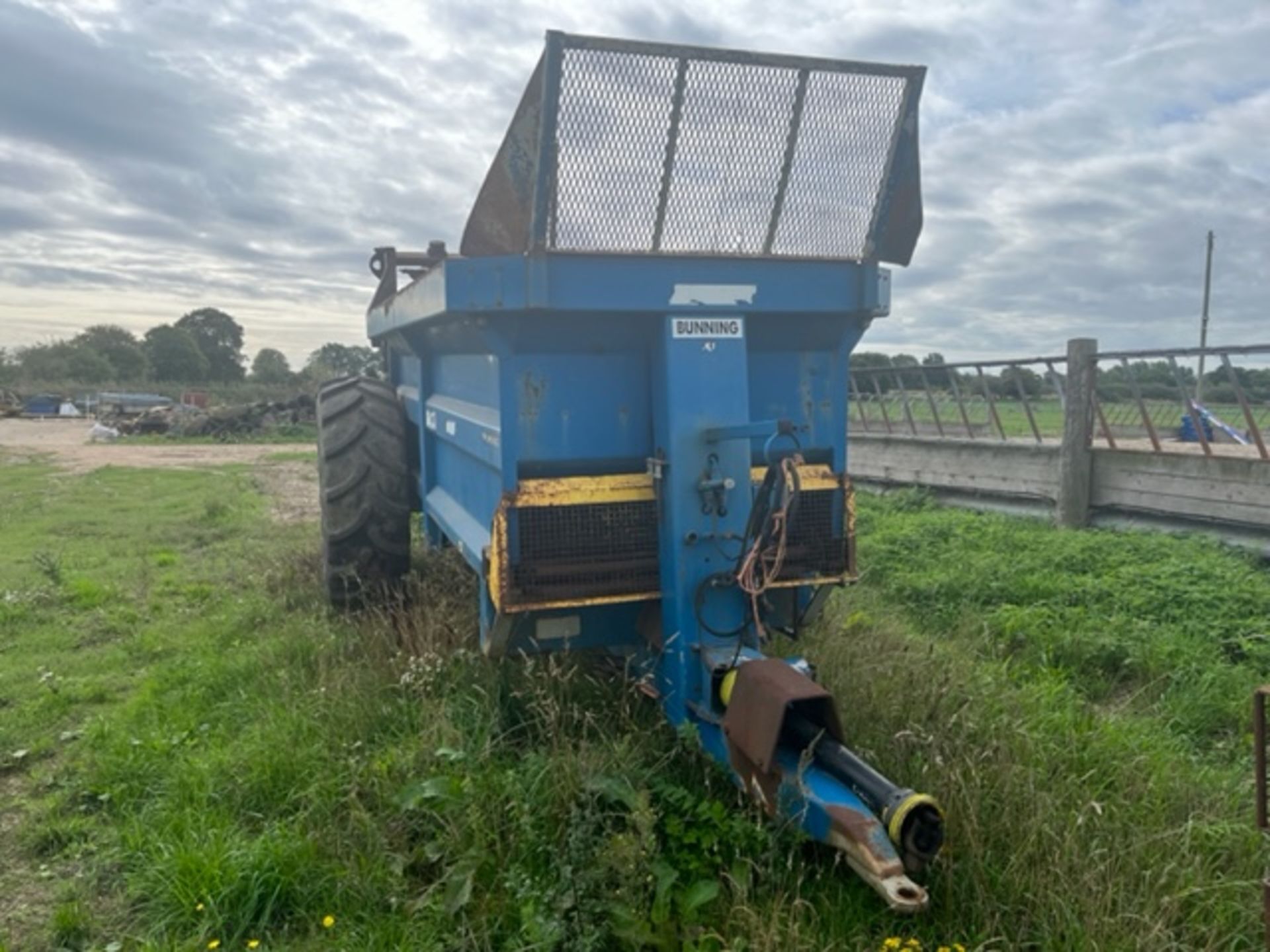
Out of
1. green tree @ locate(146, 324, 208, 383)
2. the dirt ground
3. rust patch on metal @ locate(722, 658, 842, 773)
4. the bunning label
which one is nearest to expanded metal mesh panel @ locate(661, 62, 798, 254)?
the bunning label

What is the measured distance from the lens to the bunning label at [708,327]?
3.00 m

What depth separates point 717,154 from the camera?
9.95 feet

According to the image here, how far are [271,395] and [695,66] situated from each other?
133ft

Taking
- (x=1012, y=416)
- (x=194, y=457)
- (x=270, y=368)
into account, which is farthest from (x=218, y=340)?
(x=1012, y=416)

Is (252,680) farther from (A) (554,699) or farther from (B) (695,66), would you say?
(B) (695,66)

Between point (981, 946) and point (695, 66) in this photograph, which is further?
point (695, 66)

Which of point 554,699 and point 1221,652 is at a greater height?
point 554,699

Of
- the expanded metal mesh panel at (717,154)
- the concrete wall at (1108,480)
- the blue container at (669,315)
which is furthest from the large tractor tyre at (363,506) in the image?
the concrete wall at (1108,480)

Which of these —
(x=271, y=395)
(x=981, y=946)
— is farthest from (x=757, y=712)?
(x=271, y=395)

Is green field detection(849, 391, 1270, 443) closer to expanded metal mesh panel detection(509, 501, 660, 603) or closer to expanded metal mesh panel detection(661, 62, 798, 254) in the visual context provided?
expanded metal mesh panel detection(661, 62, 798, 254)

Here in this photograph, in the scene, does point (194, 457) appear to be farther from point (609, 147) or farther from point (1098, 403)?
point (609, 147)

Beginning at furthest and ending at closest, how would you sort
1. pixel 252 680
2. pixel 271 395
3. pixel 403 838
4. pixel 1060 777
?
pixel 271 395 → pixel 252 680 → pixel 1060 777 → pixel 403 838

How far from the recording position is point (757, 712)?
248 cm

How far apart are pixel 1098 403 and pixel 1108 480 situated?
2.33 feet
